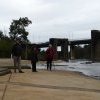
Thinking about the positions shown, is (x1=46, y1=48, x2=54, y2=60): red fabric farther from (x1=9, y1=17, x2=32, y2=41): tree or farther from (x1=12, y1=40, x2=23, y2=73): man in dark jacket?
(x1=9, y1=17, x2=32, y2=41): tree

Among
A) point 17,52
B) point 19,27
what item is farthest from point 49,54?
point 19,27

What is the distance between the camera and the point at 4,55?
10100 cm

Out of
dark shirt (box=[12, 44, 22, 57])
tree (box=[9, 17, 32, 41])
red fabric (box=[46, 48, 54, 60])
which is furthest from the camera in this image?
tree (box=[9, 17, 32, 41])

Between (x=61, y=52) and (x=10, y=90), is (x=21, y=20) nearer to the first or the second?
(x=61, y=52)

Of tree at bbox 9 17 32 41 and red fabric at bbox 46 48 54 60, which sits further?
tree at bbox 9 17 32 41

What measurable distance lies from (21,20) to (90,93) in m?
108

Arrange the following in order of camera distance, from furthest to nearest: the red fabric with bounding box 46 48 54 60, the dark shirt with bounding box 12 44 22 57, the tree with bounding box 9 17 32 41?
1. the tree with bounding box 9 17 32 41
2. the red fabric with bounding box 46 48 54 60
3. the dark shirt with bounding box 12 44 22 57

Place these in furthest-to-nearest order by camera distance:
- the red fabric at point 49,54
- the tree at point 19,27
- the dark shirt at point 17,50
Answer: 1. the tree at point 19,27
2. the red fabric at point 49,54
3. the dark shirt at point 17,50

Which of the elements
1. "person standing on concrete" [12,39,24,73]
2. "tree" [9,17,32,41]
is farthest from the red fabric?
"tree" [9,17,32,41]

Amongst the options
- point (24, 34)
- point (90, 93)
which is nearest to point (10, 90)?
point (90, 93)

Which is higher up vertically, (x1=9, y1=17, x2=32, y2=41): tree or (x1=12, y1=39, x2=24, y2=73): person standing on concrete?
(x1=9, y1=17, x2=32, y2=41): tree

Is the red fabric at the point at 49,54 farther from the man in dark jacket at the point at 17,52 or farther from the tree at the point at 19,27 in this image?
the tree at the point at 19,27

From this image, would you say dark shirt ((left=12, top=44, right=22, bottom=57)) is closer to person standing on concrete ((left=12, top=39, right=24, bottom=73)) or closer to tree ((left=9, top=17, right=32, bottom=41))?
person standing on concrete ((left=12, top=39, right=24, bottom=73))

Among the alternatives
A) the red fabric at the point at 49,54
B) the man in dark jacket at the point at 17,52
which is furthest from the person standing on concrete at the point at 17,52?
the red fabric at the point at 49,54
